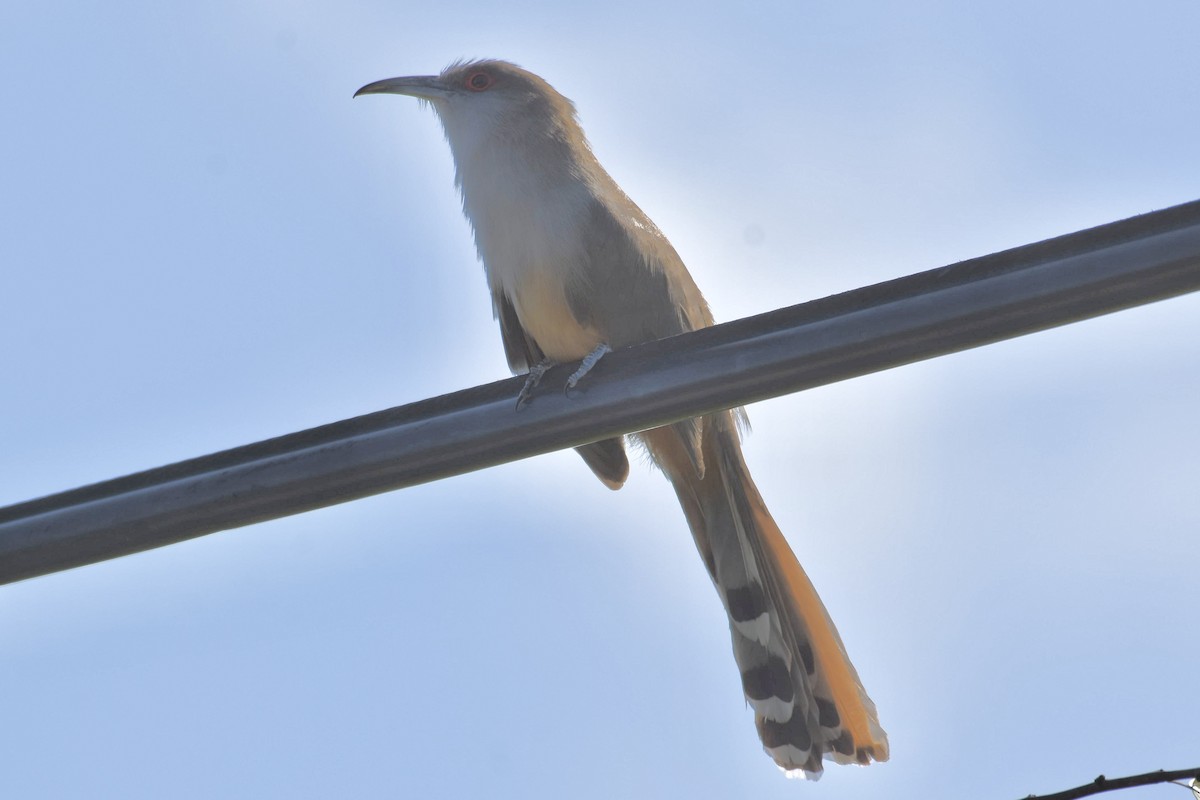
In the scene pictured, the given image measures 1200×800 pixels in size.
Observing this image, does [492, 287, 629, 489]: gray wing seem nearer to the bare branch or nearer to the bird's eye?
the bird's eye

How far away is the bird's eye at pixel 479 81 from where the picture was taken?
18.3 feet

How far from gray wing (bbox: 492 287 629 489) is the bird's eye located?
1.06m

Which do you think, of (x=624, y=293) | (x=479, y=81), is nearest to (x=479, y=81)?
(x=479, y=81)

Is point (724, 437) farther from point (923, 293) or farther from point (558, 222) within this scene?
point (923, 293)

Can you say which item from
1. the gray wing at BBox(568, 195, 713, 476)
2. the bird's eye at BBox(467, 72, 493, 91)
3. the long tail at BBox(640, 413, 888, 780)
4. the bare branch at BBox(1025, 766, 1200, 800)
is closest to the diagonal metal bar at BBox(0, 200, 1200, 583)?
the bare branch at BBox(1025, 766, 1200, 800)

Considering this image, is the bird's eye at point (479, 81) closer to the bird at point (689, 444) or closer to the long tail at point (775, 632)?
the bird at point (689, 444)

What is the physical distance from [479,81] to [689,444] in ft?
6.61

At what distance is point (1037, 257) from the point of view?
99.4 inches

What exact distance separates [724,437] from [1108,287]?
8.08 ft

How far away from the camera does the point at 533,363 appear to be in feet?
17.4

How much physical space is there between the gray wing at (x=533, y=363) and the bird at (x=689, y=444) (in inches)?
4.6

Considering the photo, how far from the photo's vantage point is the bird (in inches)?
185

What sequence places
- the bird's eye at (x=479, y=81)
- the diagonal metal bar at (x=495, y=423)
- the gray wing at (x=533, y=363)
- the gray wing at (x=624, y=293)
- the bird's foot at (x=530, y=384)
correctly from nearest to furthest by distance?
the diagonal metal bar at (x=495, y=423)
the bird's foot at (x=530, y=384)
the gray wing at (x=624, y=293)
the gray wing at (x=533, y=363)
the bird's eye at (x=479, y=81)

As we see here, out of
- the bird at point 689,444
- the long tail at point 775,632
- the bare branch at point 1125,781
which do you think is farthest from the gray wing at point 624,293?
the bare branch at point 1125,781
